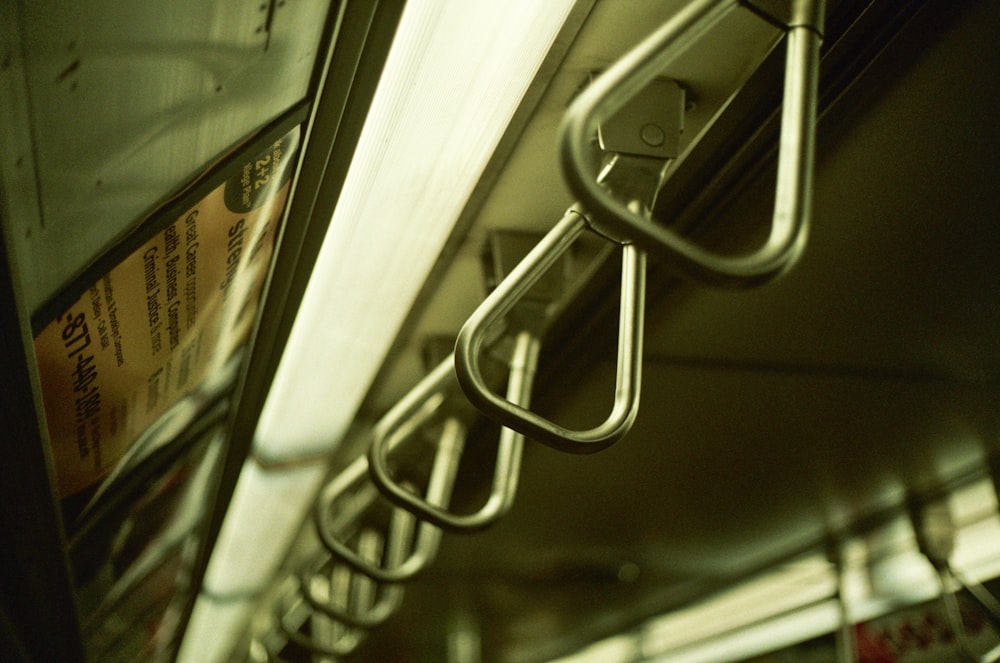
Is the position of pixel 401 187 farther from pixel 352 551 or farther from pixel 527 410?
pixel 352 551

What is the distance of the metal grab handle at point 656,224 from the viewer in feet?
1.70

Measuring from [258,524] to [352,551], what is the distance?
1244 mm

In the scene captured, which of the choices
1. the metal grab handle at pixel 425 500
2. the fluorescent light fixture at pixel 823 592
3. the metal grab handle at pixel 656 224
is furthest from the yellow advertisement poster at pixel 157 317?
the fluorescent light fixture at pixel 823 592

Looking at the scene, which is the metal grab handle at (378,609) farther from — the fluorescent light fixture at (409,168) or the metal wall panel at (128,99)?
the metal wall panel at (128,99)

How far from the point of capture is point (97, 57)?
683 mm

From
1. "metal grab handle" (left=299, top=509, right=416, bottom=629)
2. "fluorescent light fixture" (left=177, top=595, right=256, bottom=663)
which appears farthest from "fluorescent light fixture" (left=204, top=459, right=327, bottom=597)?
"metal grab handle" (left=299, top=509, right=416, bottom=629)

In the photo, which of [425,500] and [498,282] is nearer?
[425,500]

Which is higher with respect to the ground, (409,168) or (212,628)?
(409,168)

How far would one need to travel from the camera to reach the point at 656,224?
1.77ft

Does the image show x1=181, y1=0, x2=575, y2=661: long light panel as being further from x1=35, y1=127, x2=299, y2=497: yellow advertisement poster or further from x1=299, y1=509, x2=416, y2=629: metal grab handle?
x1=299, y1=509, x2=416, y2=629: metal grab handle

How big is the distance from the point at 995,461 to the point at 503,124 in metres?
1.45

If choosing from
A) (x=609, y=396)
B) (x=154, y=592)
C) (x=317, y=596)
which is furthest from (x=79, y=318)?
(x=154, y=592)

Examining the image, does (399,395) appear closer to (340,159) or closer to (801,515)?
(340,159)

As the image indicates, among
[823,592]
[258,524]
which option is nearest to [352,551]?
[258,524]
